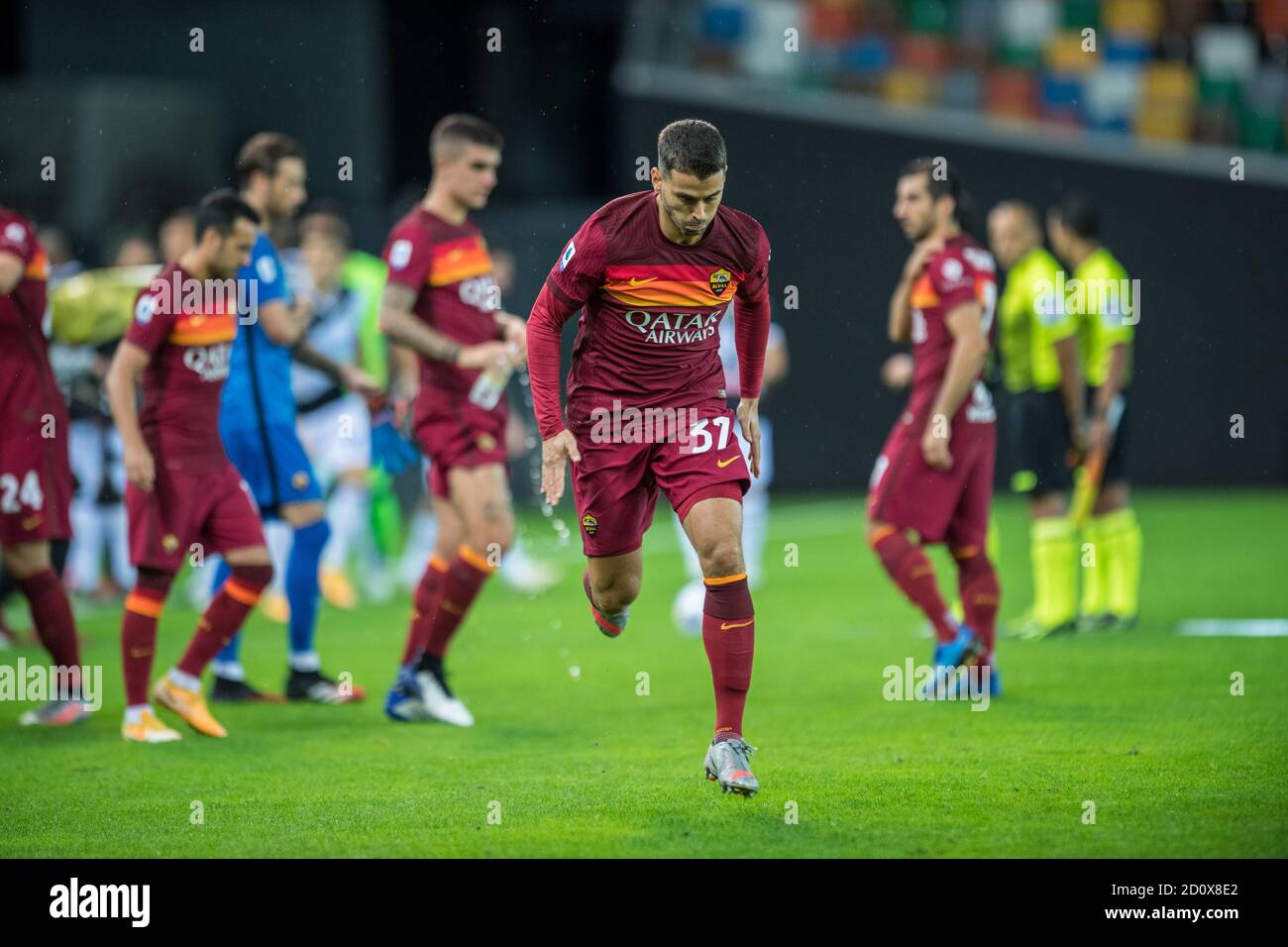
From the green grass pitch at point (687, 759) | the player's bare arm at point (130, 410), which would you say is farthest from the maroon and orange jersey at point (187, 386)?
the green grass pitch at point (687, 759)

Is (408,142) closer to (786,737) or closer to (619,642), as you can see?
(619,642)

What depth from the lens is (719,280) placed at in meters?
5.77

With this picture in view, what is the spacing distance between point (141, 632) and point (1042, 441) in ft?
17.5

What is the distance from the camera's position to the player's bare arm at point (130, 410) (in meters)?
6.78

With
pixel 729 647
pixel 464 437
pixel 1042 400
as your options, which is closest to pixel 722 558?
pixel 729 647

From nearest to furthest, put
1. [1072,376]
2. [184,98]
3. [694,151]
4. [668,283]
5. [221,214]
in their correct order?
[694,151], [668,283], [221,214], [1072,376], [184,98]

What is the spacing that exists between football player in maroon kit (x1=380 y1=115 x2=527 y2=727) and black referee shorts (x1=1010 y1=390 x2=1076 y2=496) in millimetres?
3584

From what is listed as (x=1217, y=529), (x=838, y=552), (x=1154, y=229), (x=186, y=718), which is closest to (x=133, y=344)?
(x=186, y=718)

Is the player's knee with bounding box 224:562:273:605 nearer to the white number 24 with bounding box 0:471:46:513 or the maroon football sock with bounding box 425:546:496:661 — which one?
the maroon football sock with bounding box 425:546:496:661

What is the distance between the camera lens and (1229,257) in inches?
696

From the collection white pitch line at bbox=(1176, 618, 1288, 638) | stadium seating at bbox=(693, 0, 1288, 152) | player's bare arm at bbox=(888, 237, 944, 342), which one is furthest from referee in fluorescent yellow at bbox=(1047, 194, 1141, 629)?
stadium seating at bbox=(693, 0, 1288, 152)

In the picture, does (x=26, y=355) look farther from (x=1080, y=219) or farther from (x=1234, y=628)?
(x=1234, y=628)

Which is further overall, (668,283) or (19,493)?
(19,493)
